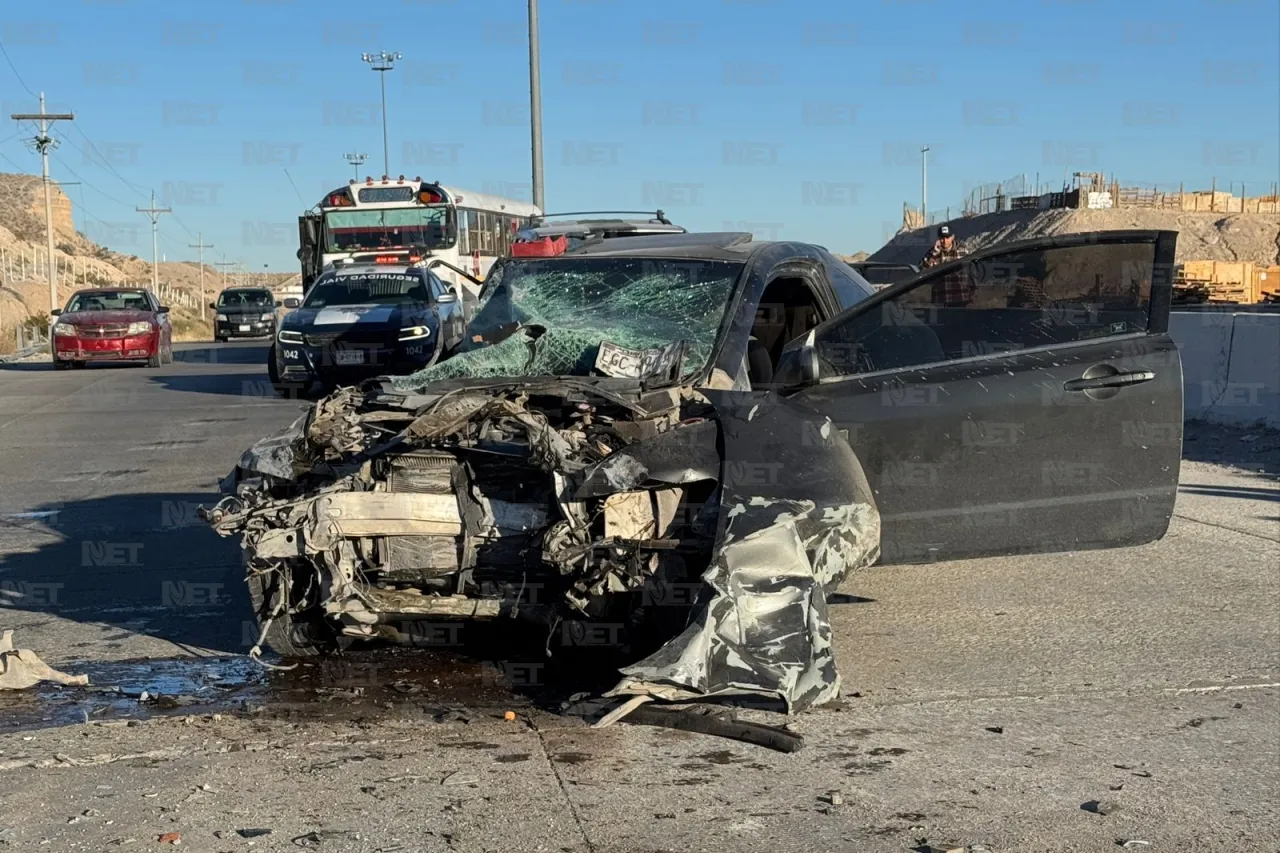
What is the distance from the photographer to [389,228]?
25.9 meters

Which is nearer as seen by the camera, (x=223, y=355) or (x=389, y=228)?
(x=389, y=228)

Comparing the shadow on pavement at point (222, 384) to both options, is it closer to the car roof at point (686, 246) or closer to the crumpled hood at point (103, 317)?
the crumpled hood at point (103, 317)

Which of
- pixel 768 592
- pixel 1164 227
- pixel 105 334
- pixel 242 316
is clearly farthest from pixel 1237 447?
pixel 1164 227

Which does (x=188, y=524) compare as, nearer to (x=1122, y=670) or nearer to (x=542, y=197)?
(x=1122, y=670)

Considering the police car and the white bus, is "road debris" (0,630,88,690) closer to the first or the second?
the police car

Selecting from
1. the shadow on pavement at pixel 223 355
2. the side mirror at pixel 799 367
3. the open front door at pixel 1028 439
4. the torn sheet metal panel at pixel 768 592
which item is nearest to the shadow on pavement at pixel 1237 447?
the open front door at pixel 1028 439

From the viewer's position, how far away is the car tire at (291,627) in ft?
17.7

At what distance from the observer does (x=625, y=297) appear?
6.63 meters

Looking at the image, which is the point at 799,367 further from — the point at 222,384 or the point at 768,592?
the point at 222,384

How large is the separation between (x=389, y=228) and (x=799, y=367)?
70.4 ft

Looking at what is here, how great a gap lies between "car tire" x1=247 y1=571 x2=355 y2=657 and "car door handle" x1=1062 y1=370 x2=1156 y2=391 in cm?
321

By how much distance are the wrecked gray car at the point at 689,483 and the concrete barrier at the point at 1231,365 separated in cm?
663

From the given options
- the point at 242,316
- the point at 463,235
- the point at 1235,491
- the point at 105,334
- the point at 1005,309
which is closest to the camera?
the point at 1005,309

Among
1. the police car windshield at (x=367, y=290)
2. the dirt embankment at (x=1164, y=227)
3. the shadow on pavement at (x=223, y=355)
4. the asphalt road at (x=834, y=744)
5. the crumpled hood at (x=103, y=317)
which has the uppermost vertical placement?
the dirt embankment at (x=1164, y=227)
